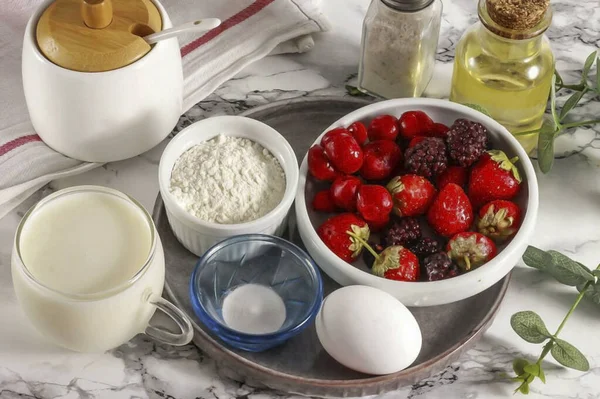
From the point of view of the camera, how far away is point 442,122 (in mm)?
1390

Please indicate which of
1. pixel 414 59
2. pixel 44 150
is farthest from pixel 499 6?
pixel 44 150

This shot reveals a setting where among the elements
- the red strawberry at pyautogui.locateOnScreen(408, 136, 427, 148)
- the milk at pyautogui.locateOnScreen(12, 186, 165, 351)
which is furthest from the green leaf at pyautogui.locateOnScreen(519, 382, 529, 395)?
the milk at pyautogui.locateOnScreen(12, 186, 165, 351)

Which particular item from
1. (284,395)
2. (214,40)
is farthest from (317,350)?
(214,40)

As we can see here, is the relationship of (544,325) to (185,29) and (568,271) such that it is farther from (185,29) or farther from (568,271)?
(185,29)

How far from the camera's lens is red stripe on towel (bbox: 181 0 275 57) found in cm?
151

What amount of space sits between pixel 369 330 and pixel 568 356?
27cm

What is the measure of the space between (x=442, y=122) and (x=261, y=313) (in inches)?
15.9

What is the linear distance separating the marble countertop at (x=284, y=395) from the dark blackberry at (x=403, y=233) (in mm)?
157

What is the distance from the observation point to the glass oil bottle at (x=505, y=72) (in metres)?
1.33

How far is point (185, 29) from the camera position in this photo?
4.10 feet

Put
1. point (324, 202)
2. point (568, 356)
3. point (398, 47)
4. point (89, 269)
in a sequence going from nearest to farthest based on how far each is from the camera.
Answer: point (89, 269), point (568, 356), point (324, 202), point (398, 47)

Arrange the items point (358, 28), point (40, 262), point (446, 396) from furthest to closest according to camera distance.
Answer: point (358, 28)
point (446, 396)
point (40, 262)

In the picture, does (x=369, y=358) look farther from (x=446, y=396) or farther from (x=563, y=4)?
(x=563, y=4)

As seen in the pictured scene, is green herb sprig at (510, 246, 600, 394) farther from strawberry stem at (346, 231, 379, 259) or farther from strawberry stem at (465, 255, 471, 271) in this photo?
strawberry stem at (346, 231, 379, 259)
